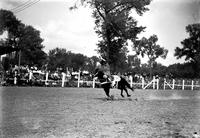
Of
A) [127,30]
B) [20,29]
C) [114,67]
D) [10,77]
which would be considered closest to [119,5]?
[127,30]

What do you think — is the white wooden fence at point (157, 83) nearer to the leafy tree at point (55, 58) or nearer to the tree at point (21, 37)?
the tree at point (21, 37)

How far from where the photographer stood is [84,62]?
13100cm

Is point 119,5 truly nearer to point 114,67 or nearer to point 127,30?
point 127,30

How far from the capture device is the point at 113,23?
4369cm

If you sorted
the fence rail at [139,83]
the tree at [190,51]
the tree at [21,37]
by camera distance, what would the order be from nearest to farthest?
the tree at [21,37], the fence rail at [139,83], the tree at [190,51]

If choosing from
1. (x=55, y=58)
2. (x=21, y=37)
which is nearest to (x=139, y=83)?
(x=21, y=37)

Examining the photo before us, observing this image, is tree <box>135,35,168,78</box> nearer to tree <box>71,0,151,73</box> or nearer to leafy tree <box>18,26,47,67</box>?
tree <box>71,0,151,73</box>

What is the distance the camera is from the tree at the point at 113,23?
43.5 meters

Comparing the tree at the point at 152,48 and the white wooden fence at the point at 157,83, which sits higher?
the tree at the point at 152,48

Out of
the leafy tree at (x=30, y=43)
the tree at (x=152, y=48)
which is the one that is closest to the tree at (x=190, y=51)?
the tree at (x=152, y=48)

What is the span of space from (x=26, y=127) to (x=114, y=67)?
128 ft

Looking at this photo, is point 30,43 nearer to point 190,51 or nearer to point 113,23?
point 113,23

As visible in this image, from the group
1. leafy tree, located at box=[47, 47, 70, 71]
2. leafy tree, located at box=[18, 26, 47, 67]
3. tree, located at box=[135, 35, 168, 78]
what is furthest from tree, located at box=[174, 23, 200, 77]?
leafy tree, located at box=[18, 26, 47, 67]

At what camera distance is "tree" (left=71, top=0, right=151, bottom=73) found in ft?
143
